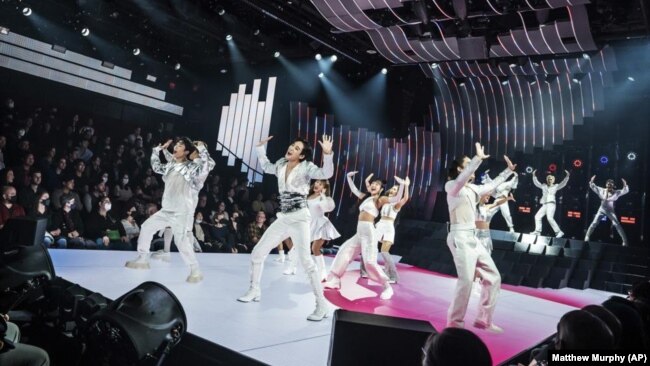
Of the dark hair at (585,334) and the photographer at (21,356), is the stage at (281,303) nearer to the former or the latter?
the photographer at (21,356)

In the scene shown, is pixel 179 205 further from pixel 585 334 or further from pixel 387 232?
pixel 585 334

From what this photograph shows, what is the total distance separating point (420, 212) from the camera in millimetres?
14430

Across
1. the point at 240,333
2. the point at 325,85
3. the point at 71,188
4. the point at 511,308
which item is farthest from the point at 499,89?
the point at 240,333

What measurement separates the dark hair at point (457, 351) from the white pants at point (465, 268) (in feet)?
8.97

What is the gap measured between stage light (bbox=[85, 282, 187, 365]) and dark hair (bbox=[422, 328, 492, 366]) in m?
1.43

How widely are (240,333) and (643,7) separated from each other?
8540mm

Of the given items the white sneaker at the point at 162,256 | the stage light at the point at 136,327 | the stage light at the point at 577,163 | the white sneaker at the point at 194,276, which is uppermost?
the stage light at the point at 577,163

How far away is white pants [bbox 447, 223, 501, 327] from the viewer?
14.0 feet

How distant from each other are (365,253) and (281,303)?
151 cm

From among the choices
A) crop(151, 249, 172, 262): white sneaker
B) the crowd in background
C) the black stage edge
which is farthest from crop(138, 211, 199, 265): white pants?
the black stage edge

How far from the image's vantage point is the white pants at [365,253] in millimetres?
5809

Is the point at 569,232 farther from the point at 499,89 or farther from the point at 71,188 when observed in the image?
the point at 71,188

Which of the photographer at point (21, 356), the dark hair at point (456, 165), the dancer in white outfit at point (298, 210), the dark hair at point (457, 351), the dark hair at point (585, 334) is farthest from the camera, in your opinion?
the dark hair at point (456, 165)

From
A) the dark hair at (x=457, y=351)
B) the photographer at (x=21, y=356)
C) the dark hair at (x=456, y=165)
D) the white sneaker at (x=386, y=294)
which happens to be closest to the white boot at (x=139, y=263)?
the white sneaker at (x=386, y=294)
